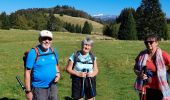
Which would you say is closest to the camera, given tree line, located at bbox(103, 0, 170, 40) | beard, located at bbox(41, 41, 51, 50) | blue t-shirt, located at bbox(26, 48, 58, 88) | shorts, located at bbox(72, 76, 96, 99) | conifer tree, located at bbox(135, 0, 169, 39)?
blue t-shirt, located at bbox(26, 48, 58, 88)

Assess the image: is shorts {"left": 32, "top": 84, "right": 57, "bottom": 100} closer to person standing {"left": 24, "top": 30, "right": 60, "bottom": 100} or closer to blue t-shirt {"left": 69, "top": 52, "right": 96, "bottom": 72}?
person standing {"left": 24, "top": 30, "right": 60, "bottom": 100}

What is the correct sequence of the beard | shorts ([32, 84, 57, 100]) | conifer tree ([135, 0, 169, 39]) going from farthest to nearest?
conifer tree ([135, 0, 169, 39]) < shorts ([32, 84, 57, 100]) < the beard

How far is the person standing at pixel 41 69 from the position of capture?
8.55 meters

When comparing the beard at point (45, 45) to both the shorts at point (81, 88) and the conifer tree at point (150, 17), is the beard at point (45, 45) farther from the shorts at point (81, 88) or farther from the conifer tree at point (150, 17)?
the conifer tree at point (150, 17)

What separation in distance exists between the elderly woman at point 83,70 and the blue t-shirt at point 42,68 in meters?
1.00

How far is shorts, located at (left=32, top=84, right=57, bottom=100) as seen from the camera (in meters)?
8.81

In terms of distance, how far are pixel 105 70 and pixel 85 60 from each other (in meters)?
13.1

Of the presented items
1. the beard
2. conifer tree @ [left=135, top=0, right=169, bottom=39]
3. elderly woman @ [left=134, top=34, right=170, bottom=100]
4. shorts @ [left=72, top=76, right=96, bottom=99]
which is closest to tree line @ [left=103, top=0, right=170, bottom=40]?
conifer tree @ [left=135, top=0, right=169, bottom=39]

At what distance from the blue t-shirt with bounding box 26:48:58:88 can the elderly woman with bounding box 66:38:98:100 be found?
1003mm

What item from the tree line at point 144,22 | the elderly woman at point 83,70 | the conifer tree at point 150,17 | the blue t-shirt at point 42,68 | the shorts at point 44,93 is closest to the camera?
the blue t-shirt at point 42,68

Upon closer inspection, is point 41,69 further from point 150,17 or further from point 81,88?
point 150,17

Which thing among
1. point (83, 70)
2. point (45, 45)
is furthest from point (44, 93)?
point (83, 70)

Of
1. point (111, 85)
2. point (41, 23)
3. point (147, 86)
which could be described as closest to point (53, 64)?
point (147, 86)

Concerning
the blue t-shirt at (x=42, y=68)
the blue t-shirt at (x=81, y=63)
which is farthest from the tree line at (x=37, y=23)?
the blue t-shirt at (x=42, y=68)
